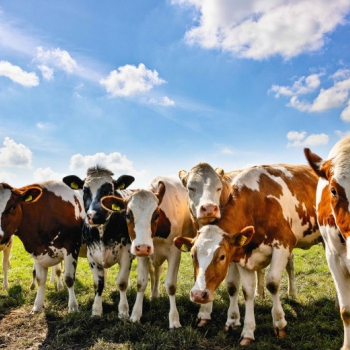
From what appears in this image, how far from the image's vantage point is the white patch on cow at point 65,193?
805 centimetres

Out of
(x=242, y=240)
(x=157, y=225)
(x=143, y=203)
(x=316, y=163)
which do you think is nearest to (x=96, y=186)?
(x=143, y=203)

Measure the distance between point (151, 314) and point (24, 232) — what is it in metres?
3.06

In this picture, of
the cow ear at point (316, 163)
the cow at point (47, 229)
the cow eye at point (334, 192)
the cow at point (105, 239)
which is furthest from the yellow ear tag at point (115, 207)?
the cow eye at point (334, 192)

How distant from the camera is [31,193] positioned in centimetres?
736

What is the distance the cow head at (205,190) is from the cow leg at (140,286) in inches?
58.2

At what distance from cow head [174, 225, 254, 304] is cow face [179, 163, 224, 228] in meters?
0.24

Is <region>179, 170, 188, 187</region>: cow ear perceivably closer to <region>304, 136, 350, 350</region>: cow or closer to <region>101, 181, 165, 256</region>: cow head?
<region>101, 181, 165, 256</region>: cow head

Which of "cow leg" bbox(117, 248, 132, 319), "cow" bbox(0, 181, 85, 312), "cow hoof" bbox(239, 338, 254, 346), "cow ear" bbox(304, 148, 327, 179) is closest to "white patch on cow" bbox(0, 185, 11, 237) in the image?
"cow" bbox(0, 181, 85, 312)

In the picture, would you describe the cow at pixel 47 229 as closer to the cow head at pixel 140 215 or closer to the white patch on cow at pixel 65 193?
the white patch on cow at pixel 65 193

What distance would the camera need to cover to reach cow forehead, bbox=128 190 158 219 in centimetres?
618

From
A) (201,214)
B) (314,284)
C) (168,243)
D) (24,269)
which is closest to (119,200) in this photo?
(168,243)

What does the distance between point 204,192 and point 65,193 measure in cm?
370

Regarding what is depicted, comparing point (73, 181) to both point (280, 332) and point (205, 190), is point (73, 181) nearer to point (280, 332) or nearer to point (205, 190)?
point (205, 190)

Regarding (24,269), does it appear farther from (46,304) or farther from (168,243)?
(168,243)
